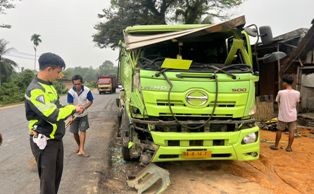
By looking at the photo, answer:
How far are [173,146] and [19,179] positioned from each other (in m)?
2.59

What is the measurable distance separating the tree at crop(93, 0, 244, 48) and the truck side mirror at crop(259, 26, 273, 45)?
25204mm

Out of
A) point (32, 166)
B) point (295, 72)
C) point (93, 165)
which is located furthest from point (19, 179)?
point (295, 72)

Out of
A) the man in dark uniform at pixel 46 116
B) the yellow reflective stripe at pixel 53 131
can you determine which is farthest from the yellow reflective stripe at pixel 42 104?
the yellow reflective stripe at pixel 53 131

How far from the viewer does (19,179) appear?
6449 mm

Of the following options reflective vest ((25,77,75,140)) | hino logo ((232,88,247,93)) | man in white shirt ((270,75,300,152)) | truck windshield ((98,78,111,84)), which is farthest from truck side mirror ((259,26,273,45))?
truck windshield ((98,78,111,84))

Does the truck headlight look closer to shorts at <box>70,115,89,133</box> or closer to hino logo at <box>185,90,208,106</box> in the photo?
hino logo at <box>185,90,208,106</box>

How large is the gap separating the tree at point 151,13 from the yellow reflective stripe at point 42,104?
2802cm

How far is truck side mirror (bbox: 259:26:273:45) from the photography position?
6754 millimetres

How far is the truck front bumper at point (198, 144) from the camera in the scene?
621cm

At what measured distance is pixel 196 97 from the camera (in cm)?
627

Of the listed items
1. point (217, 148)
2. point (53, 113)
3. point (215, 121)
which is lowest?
point (217, 148)

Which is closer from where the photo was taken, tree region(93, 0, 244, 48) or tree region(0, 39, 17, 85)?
tree region(93, 0, 244, 48)

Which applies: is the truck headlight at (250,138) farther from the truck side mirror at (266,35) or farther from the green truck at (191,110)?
the truck side mirror at (266,35)

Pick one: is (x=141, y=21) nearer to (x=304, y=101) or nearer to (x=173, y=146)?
(x=304, y=101)
